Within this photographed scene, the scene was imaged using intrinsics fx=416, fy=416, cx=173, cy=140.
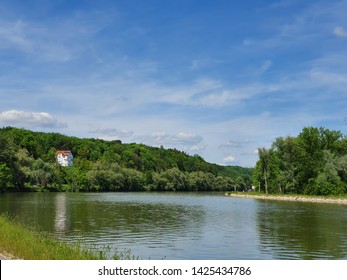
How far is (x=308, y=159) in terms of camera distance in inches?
4510

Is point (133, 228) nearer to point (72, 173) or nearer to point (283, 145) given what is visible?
point (283, 145)

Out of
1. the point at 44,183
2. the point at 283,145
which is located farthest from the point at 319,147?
the point at 44,183

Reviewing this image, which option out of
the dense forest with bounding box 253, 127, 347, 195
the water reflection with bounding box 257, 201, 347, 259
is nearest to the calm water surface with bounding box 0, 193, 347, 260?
the water reflection with bounding box 257, 201, 347, 259

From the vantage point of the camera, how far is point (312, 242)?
3180 centimetres

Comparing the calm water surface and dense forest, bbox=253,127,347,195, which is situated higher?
dense forest, bbox=253,127,347,195

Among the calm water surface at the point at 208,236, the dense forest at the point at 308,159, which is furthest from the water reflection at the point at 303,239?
the dense forest at the point at 308,159

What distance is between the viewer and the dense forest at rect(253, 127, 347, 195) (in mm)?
106113

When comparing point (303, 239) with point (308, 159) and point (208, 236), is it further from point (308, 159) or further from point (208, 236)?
point (308, 159)

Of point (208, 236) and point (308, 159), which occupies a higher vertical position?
point (308, 159)

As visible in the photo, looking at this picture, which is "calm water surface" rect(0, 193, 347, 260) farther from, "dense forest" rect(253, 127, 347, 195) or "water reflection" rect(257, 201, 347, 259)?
"dense forest" rect(253, 127, 347, 195)

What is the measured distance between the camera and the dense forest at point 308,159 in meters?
106

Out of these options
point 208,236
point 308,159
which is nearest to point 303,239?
point 208,236
